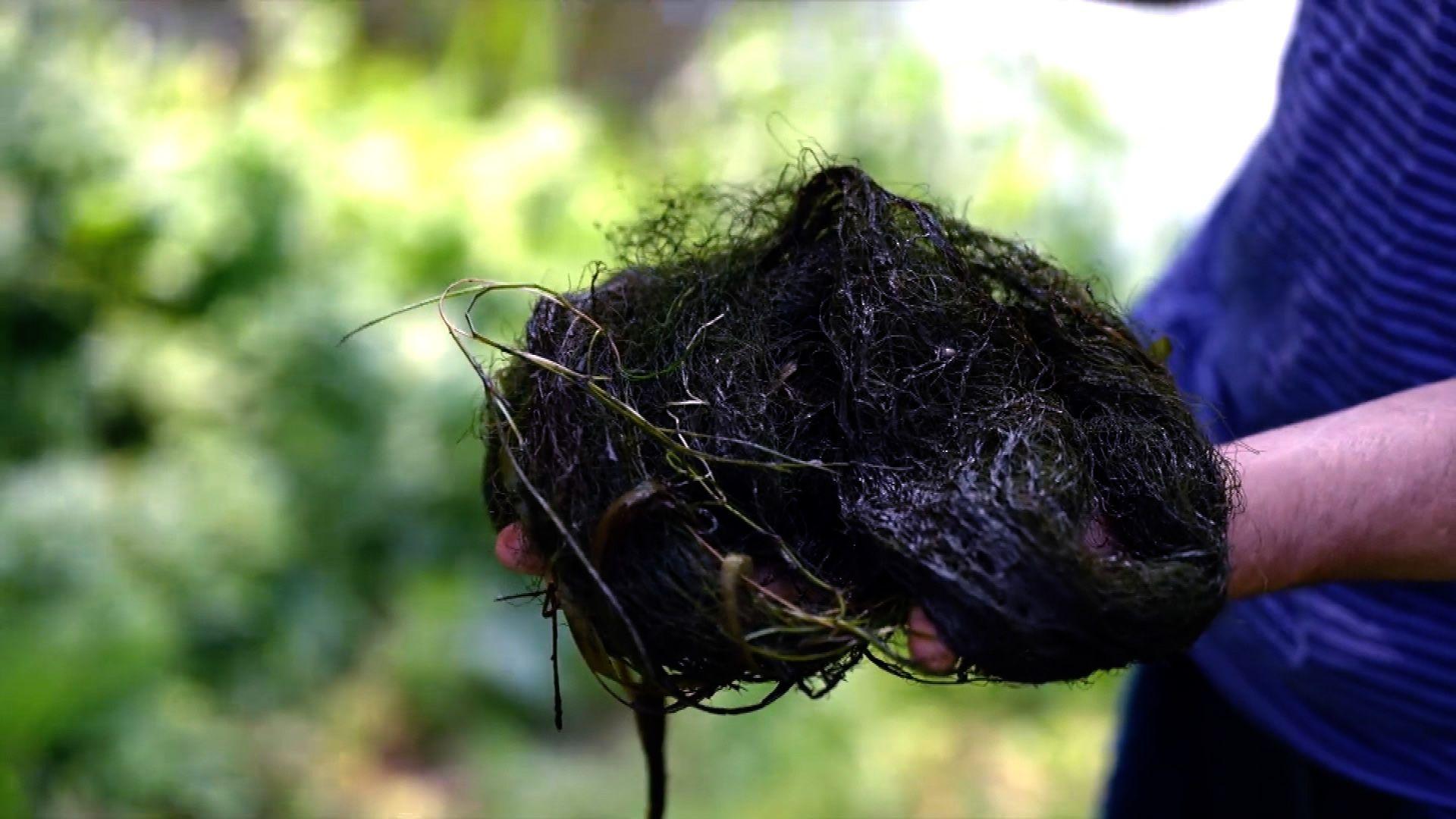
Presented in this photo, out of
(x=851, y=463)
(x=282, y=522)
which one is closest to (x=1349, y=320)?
(x=851, y=463)

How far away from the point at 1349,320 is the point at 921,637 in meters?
0.61

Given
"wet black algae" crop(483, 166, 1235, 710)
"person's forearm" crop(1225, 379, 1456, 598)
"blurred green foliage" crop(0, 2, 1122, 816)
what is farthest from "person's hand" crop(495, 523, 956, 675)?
"blurred green foliage" crop(0, 2, 1122, 816)

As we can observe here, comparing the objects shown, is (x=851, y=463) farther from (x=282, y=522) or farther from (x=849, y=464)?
(x=282, y=522)

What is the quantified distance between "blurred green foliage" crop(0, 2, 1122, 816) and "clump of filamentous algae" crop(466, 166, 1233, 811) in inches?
55.4

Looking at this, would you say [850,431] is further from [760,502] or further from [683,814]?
[683,814]

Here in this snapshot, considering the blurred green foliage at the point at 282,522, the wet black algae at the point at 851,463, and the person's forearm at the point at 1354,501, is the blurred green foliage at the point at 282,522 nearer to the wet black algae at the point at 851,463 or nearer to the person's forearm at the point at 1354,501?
the wet black algae at the point at 851,463

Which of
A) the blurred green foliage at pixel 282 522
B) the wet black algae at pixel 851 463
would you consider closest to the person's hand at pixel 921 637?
the wet black algae at pixel 851 463

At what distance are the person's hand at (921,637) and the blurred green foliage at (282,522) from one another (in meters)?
1.46

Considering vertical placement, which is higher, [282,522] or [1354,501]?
[282,522]

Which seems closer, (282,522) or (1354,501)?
(1354,501)

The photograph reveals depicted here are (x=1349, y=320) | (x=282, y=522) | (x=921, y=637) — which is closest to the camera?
(x=921, y=637)

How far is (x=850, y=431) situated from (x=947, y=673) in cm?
17

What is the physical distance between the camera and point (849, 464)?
0.76m

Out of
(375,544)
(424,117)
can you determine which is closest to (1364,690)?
(375,544)
